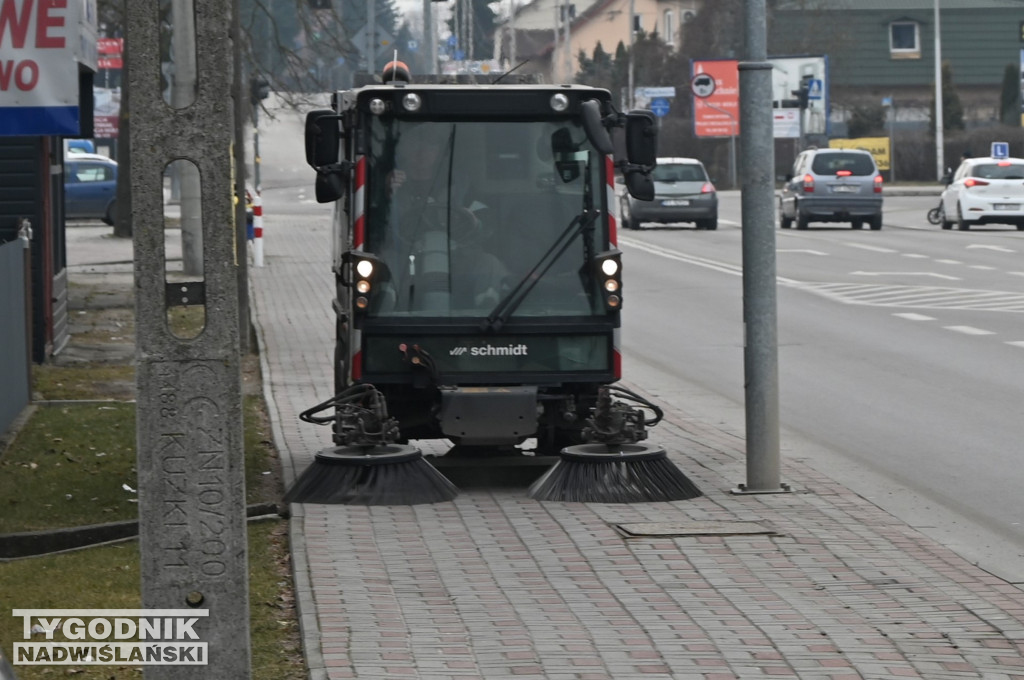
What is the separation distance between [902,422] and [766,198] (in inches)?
140

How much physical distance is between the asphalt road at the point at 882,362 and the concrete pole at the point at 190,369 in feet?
13.1

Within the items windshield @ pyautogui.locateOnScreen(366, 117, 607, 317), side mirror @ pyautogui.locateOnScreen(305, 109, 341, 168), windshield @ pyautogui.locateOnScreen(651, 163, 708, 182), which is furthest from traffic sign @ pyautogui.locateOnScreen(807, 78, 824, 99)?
side mirror @ pyautogui.locateOnScreen(305, 109, 341, 168)

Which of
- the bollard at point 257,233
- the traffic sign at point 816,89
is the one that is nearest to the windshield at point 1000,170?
the bollard at point 257,233

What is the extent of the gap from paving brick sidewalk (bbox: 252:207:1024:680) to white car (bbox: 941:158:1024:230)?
30.6 metres

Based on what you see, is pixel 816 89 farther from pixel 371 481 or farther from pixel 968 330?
pixel 371 481

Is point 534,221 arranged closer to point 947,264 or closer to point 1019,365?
point 1019,365

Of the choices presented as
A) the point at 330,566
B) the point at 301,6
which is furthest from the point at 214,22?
the point at 301,6

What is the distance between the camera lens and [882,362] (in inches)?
658

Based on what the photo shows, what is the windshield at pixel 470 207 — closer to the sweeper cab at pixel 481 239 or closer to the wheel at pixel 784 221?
the sweeper cab at pixel 481 239

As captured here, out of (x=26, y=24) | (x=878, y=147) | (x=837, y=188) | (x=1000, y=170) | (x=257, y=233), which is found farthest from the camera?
(x=878, y=147)

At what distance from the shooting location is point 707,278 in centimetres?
2764

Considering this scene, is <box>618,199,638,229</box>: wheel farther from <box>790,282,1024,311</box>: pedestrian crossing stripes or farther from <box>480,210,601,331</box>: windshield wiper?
<box>480,210,601,331</box>: windshield wiper

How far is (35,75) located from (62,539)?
2942 mm

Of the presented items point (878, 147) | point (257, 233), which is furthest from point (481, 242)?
point (878, 147)
